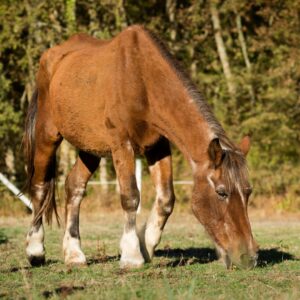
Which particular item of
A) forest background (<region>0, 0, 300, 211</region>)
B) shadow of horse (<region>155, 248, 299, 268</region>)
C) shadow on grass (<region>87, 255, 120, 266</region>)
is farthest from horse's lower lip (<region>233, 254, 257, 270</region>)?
forest background (<region>0, 0, 300, 211</region>)

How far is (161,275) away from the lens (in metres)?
6.98

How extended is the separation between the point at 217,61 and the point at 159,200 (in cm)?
1758

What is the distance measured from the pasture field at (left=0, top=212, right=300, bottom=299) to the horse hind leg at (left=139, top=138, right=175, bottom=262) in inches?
10.6

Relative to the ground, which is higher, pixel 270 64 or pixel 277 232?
pixel 270 64

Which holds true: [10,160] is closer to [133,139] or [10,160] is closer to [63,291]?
[133,139]

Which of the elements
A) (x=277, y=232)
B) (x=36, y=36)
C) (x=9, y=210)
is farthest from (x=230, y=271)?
(x=36, y=36)

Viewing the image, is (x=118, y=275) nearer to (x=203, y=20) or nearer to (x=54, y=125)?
(x=54, y=125)

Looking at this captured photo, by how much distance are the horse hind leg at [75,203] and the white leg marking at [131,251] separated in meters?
0.79

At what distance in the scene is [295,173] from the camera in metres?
21.1

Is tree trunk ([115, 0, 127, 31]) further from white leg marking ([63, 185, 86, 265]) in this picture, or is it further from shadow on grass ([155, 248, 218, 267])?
white leg marking ([63, 185, 86, 265])

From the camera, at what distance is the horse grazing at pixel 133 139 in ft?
23.1

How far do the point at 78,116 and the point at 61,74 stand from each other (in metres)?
0.86

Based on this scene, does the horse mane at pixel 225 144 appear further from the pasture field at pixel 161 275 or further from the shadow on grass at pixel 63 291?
the shadow on grass at pixel 63 291

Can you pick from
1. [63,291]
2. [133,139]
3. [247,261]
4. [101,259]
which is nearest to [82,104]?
[133,139]
